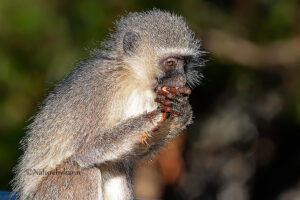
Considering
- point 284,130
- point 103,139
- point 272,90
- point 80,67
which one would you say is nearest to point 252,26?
point 272,90

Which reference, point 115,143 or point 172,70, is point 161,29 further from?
point 115,143

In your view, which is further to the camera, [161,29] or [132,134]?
[161,29]

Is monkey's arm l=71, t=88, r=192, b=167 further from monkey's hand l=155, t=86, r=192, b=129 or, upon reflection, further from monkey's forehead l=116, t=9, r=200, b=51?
monkey's forehead l=116, t=9, r=200, b=51

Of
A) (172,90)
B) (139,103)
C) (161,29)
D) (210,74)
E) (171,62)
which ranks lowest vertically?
(210,74)

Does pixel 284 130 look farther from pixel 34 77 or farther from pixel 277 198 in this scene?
Result: pixel 34 77

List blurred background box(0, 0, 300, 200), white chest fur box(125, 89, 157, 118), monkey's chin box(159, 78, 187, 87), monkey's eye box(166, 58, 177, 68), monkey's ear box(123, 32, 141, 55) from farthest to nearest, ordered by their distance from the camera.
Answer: blurred background box(0, 0, 300, 200), monkey's ear box(123, 32, 141, 55), monkey's eye box(166, 58, 177, 68), white chest fur box(125, 89, 157, 118), monkey's chin box(159, 78, 187, 87)

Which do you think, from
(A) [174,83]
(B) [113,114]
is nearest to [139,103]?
(B) [113,114]

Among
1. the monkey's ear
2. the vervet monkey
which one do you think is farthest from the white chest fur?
the monkey's ear

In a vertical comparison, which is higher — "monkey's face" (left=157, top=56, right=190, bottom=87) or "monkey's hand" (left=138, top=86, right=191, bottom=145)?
"monkey's face" (left=157, top=56, right=190, bottom=87)

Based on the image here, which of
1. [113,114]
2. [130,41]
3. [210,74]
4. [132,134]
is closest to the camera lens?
[132,134]
